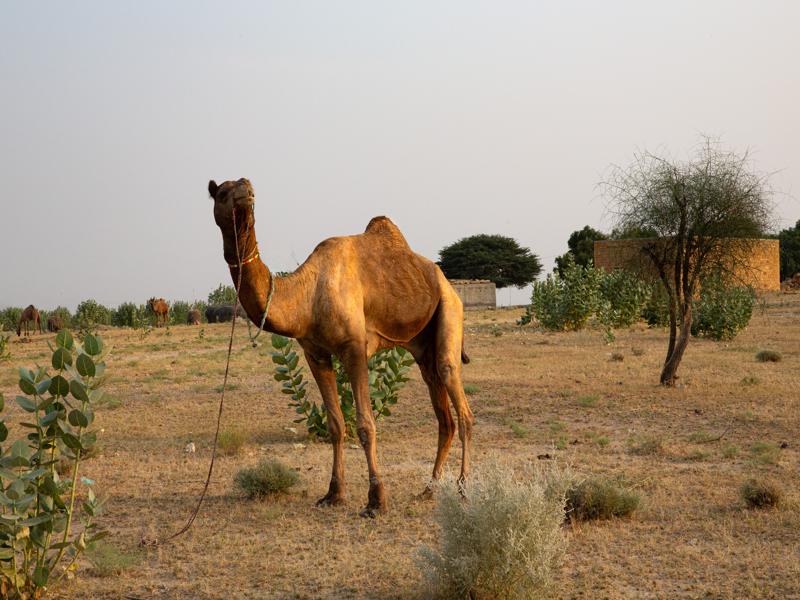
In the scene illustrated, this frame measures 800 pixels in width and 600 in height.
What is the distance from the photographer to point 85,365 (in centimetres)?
555

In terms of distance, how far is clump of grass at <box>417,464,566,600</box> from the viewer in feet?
18.7

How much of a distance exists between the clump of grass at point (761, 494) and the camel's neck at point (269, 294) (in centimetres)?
440

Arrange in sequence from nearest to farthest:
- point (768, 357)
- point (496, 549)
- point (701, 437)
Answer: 1. point (496, 549)
2. point (701, 437)
3. point (768, 357)

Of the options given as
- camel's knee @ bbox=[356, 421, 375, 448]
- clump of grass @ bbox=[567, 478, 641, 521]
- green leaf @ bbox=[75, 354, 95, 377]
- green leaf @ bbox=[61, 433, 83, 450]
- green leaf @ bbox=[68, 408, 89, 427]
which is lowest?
clump of grass @ bbox=[567, 478, 641, 521]

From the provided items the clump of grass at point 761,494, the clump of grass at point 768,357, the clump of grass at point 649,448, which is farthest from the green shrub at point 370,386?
the clump of grass at point 768,357

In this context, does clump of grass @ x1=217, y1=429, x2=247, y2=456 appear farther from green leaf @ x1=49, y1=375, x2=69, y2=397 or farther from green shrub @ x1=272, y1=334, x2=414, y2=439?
green leaf @ x1=49, y1=375, x2=69, y2=397

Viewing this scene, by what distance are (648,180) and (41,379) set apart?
13799 mm

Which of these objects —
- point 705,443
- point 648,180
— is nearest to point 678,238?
point 648,180

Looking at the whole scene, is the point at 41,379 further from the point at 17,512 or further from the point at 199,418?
the point at 199,418

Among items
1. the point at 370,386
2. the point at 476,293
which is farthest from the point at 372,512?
the point at 476,293

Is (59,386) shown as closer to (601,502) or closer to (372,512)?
(372,512)

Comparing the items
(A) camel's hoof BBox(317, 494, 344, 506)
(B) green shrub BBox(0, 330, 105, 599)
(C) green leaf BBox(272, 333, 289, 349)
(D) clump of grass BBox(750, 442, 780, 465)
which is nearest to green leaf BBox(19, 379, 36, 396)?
(B) green shrub BBox(0, 330, 105, 599)

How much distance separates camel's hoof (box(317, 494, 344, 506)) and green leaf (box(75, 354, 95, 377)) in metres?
3.53

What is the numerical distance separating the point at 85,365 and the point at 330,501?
3614 mm
